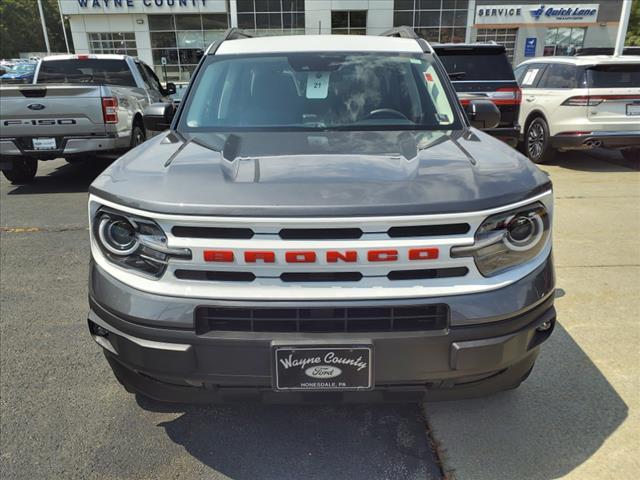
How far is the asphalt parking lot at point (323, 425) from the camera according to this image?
7.72 ft

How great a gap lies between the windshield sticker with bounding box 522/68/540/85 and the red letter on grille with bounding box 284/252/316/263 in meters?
9.35

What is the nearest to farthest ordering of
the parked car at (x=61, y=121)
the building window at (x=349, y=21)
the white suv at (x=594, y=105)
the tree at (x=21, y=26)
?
the parked car at (x=61, y=121) < the white suv at (x=594, y=105) < the building window at (x=349, y=21) < the tree at (x=21, y=26)

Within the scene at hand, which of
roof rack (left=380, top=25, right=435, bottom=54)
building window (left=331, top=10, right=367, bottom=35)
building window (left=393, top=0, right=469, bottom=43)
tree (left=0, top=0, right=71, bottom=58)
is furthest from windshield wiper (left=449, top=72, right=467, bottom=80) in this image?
tree (left=0, top=0, right=71, bottom=58)

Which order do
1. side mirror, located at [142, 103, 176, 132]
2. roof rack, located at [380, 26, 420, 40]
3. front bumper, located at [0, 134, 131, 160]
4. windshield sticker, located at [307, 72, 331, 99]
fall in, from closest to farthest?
windshield sticker, located at [307, 72, 331, 99] → side mirror, located at [142, 103, 176, 132] → roof rack, located at [380, 26, 420, 40] → front bumper, located at [0, 134, 131, 160]

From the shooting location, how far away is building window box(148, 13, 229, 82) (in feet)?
109

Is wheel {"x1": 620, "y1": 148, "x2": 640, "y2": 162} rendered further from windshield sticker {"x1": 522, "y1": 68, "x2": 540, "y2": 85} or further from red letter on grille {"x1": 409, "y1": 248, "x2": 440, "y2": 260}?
red letter on grille {"x1": 409, "y1": 248, "x2": 440, "y2": 260}

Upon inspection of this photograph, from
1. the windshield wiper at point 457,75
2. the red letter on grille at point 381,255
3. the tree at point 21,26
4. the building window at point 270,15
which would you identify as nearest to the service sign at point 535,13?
the building window at point 270,15

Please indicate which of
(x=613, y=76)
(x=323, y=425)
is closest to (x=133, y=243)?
(x=323, y=425)

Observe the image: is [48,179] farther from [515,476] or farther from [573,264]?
[515,476]

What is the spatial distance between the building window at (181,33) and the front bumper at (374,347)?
33769mm

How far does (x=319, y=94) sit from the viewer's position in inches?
130

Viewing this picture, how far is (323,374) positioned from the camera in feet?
6.32

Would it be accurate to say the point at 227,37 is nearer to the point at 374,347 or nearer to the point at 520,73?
the point at 374,347

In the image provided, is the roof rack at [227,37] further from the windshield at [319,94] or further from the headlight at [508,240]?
the headlight at [508,240]
